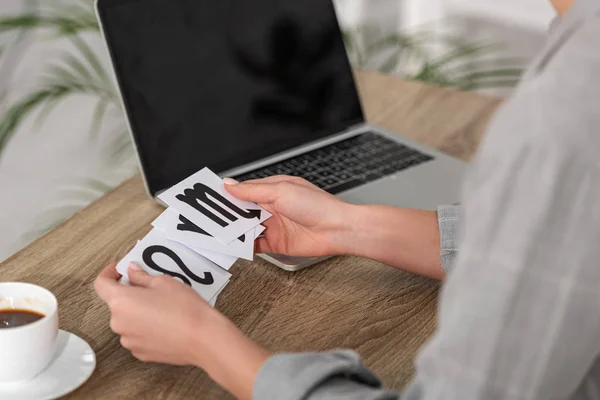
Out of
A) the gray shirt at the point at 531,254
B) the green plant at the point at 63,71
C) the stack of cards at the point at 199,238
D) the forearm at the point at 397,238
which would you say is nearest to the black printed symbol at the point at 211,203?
the stack of cards at the point at 199,238

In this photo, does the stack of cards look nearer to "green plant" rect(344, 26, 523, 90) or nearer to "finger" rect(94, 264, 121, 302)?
"finger" rect(94, 264, 121, 302)

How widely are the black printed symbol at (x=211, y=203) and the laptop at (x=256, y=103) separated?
8cm

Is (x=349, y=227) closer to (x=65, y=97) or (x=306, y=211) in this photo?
(x=306, y=211)

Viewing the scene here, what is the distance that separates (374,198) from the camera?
4.18 feet

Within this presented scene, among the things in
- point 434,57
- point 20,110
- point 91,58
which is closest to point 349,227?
point 20,110

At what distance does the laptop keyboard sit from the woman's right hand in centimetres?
21

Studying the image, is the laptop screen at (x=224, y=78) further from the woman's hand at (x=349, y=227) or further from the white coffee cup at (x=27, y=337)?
the white coffee cup at (x=27, y=337)

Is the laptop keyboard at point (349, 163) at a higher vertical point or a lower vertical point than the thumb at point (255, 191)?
lower

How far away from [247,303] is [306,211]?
0.49ft

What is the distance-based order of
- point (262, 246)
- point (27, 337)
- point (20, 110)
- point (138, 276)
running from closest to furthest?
point (27, 337), point (138, 276), point (262, 246), point (20, 110)

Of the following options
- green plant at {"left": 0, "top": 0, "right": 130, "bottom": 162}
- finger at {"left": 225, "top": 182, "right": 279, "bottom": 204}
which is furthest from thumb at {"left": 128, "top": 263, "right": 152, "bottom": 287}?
green plant at {"left": 0, "top": 0, "right": 130, "bottom": 162}

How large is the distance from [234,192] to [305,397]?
0.40 m

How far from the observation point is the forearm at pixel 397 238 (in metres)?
1.04

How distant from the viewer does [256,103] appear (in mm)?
1373
